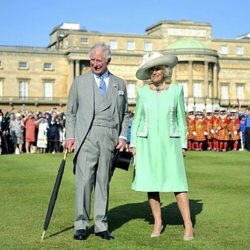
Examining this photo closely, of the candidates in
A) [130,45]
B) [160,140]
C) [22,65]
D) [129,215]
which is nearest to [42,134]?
[129,215]

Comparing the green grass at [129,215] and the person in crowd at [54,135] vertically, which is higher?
the person in crowd at [54,135]

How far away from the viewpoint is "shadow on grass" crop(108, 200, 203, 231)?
8914 millimetres

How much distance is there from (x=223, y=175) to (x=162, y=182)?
874 cm

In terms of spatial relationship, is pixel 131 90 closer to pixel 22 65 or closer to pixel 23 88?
pixel 23 88

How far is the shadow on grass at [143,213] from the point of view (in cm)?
891

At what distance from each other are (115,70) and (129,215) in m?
84.1

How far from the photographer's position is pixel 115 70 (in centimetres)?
9306

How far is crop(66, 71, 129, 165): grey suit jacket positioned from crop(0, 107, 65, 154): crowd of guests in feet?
68.0

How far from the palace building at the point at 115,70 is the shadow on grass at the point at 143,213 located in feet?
245

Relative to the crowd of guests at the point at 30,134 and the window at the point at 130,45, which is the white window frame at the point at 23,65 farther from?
the crowd of guests at the point at 30,134

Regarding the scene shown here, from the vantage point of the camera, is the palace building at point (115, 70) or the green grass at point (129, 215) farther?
the palace building at point (115, 70)

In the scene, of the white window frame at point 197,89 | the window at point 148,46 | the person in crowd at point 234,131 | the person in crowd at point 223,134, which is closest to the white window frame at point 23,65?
the window at point 148,46

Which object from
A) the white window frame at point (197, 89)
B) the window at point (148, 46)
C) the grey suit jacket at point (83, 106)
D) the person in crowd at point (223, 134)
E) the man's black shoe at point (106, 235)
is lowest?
the man's black shoe at point (106, 235)

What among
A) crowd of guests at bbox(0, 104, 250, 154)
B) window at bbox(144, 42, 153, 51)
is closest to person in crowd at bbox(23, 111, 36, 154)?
crowd of guests at bbox(0, 104, 250, 154)
